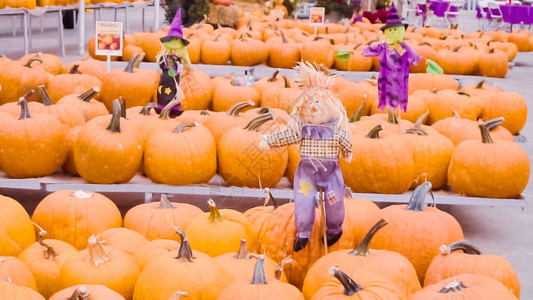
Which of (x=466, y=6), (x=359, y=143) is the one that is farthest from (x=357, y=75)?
(x=466, y=6)

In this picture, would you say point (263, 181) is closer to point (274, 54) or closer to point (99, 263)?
point (99, 263)

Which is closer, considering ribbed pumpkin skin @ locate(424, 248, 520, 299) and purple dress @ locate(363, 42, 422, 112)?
ribbed pumpkin skin @ locate(424, 248, 520, 299)

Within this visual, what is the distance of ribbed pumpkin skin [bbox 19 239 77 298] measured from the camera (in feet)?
7.25

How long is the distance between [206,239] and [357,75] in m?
4.62

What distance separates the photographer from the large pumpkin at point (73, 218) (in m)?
2.75

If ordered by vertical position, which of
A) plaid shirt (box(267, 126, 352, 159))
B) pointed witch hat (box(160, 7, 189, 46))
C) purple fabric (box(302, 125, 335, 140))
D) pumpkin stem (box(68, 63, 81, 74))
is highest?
pointed witch hat (box(160, 7, 189, 46))

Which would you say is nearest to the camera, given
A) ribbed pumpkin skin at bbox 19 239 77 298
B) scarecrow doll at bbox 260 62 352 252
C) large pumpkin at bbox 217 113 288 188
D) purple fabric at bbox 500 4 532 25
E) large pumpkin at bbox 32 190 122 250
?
ribbed pumpkin skin at bbox 19 239 77 298

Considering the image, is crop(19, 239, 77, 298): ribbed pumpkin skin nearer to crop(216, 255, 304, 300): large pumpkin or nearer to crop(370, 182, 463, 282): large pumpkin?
crop(216, 255, 304, 300): large pumpkin

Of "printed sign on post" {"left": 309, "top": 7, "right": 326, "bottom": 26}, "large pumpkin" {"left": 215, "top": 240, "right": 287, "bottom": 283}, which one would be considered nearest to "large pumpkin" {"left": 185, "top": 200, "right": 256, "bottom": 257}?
"large pumpkin" {"left": 215, "top": 240, "right": 287, "bottom": 283}

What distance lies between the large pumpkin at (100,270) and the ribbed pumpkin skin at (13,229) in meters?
0.35

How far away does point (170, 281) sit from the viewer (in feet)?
6.49

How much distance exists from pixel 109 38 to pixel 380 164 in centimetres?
277

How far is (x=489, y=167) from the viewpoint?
3576 millimetres

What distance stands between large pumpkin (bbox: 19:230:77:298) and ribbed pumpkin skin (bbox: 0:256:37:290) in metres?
0.11
